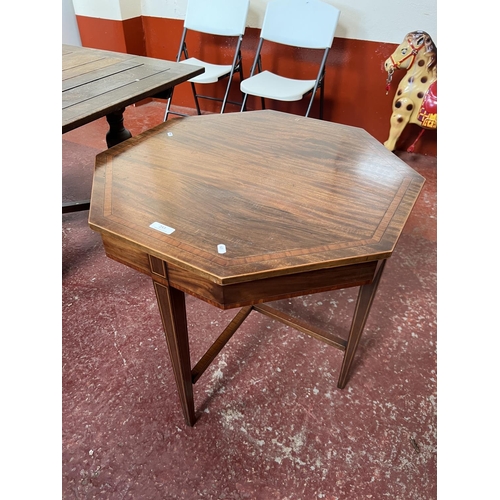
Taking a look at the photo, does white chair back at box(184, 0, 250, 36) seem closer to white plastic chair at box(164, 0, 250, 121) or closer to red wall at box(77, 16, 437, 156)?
white plastic chair at box(164, 0, 250, 121)

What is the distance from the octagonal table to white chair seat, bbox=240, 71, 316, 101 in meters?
1.24

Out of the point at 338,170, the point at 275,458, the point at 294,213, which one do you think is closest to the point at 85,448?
the point at 275,458

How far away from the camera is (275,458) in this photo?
4.17 feet

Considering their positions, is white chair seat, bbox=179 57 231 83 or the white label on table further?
white chair seat, bbox=179 57 231 83

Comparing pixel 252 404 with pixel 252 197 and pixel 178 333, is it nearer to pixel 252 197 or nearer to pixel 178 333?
pixel 178 333

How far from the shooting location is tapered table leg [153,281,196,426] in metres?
1.00

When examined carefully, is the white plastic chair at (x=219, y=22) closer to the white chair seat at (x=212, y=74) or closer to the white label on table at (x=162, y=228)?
the white chair seat at (x=212, y=74)

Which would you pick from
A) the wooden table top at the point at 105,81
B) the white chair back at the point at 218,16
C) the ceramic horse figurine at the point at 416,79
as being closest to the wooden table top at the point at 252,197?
the wooden table top at the point at 105,81

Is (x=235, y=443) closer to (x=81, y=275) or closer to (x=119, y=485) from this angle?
(x=119, y=485)

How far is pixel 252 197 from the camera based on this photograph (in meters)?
1.05

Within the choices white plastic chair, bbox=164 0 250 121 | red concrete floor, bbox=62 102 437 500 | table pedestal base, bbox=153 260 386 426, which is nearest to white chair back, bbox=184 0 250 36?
white plastic chair, bbox=164 0 250 121

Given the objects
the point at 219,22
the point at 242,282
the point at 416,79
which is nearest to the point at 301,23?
the point at 219,22

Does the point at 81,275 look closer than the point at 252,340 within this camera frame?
No

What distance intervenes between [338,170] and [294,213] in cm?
28
